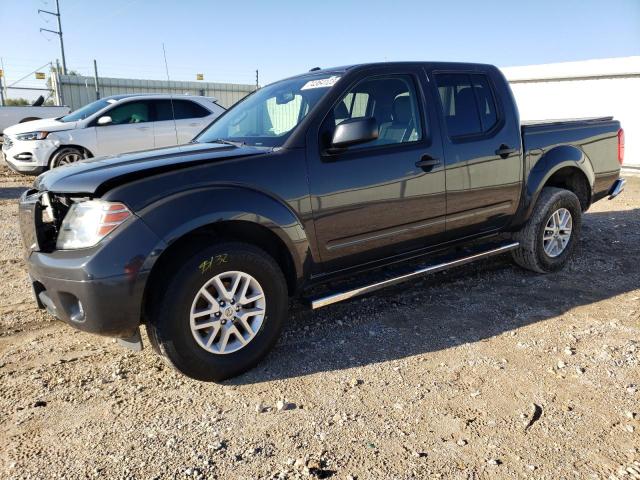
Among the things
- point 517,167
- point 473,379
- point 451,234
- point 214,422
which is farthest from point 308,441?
point 517,167

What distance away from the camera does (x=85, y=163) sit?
3324mm

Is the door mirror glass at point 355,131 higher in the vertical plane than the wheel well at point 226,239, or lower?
higher

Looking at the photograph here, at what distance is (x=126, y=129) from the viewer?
387 inches

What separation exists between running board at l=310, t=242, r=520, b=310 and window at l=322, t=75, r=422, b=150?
0.97 metres

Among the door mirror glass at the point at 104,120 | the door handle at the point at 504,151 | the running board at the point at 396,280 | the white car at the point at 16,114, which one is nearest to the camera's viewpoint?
the running board at the point at 396,280

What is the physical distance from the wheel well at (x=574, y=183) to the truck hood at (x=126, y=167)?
316cm

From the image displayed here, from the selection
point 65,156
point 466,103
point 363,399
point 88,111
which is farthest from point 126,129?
point 363,399

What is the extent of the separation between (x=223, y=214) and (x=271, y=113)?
126 centimetres

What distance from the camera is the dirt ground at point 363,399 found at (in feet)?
7.77

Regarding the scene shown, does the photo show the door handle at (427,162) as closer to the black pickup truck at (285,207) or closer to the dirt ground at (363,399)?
the black pickup truck at (285,207)

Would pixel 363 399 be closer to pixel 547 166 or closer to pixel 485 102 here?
pixel 485 102

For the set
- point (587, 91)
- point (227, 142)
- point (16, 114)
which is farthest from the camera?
point (16, 114)

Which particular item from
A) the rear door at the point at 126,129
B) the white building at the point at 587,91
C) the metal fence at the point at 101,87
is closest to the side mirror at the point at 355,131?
the rear door at the point at 126,129

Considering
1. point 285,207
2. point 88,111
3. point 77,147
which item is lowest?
point 285,207
